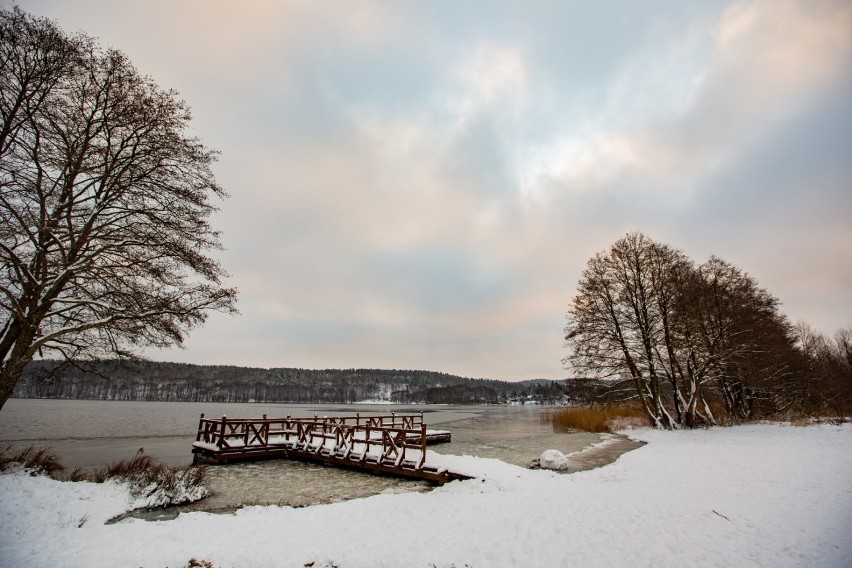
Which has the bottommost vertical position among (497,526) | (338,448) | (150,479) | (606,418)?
(606,418)

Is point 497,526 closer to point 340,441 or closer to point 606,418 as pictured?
point 340,441

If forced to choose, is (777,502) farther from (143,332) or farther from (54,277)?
(54,277)

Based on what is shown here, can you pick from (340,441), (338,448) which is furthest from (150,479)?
(340,441)

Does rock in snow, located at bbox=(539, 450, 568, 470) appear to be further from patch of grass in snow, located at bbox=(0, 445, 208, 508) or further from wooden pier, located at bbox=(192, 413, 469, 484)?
patch of grass in snow, located at bbox=(0, 445, 208, 508)

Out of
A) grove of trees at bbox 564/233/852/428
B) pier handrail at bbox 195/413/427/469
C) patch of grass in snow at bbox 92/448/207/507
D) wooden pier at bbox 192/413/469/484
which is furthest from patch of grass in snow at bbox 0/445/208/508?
grove of trees at bbox 564/233/852/428

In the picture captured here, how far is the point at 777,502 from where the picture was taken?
8.41 m

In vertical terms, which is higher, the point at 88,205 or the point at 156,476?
the point at 88,205

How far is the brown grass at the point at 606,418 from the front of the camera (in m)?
30.2

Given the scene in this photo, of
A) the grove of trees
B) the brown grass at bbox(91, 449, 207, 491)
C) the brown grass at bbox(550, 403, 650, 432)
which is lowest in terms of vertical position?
the brown grass at bbox(550, 403, 650, 432)

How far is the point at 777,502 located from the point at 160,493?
1504cm

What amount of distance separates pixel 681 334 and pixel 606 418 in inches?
396

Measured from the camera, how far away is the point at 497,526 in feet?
26.2

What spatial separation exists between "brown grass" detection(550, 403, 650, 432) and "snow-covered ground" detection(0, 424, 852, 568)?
61.9 ft

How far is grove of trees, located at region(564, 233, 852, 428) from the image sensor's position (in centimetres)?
2505
